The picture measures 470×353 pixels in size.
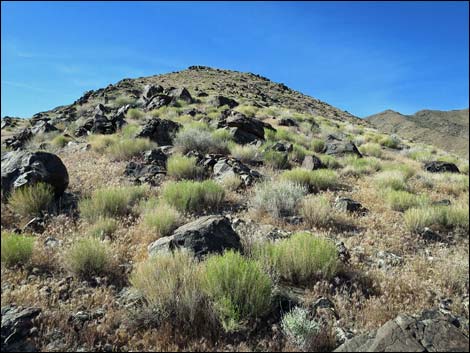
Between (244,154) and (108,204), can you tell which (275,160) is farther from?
(108,204)

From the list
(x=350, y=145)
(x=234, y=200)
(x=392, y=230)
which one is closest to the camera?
(x=392, y=230)

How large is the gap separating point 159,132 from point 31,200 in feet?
26.9

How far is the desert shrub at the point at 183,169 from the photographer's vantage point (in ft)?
32.3

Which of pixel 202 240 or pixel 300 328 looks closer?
pixel 300 328

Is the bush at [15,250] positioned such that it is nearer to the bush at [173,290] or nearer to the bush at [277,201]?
the bush at [173,290]

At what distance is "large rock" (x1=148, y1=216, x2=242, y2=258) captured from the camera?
4.94 meters

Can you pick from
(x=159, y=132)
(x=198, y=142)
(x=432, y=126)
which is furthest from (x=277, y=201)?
(x=432, y=126)

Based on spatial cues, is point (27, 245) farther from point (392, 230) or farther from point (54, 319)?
point (392, 230)

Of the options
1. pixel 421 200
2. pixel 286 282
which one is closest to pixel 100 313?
pixel 286 282

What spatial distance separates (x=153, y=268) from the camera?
407 cm

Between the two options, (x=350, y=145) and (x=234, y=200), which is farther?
(x=350, y=145)

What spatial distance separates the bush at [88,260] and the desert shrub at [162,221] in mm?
1298

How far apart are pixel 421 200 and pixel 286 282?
18.7 ft

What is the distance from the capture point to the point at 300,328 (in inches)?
140
